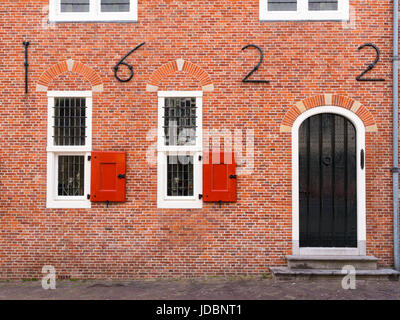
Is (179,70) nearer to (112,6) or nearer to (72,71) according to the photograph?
(112,6)

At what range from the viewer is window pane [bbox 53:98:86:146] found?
7.51m

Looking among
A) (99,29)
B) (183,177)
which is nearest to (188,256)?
(183,177)

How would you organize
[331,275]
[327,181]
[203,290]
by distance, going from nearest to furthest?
[203,290]
[331,275]
[327,181]

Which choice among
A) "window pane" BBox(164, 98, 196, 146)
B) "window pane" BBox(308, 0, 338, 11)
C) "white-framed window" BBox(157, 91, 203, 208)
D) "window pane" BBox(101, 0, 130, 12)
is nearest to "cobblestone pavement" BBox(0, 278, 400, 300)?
"white-framed window" BBox(157, 91, 203, 208)

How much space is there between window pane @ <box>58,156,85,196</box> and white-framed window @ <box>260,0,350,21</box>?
487 cm

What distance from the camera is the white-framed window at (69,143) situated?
744 cm

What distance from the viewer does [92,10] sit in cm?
758

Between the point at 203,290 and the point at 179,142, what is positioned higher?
the point at 179,142

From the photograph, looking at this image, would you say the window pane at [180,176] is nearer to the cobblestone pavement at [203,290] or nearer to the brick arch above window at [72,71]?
the cobblestone pavement at [203,290]

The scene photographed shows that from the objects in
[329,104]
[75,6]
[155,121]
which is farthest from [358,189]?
[75,6]

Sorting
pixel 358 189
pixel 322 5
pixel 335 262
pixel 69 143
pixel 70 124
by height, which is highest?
pixel 322 5

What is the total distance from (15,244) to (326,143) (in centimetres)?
672

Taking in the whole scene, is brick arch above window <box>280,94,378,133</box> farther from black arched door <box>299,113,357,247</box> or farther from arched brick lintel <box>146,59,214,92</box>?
arched brick lintel <box>146,59,214,92</box>

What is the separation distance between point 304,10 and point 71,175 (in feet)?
19.6
